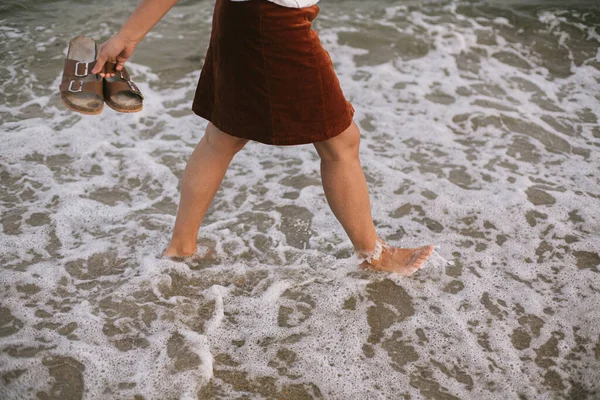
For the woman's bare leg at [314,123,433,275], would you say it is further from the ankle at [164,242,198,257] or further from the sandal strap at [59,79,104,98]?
the sandal strap at [59,79,104,98]

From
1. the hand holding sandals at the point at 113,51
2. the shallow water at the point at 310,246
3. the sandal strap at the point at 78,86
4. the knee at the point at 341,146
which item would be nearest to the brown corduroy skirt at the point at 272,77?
the knee at the point at 341,146

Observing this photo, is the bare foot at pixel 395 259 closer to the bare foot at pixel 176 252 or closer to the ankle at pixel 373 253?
the ankle at pixel 373 253

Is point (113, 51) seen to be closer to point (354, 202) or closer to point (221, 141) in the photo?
point (221, 141)

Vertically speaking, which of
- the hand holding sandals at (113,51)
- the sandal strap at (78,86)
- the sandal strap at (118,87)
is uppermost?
the hand holding sandals at (113,51)

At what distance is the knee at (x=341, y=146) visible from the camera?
7.79 ft

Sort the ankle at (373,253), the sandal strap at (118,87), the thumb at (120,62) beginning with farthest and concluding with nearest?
the ankle at (373,253)
the sandal strap at (118,87)
the thumb at (120,62)

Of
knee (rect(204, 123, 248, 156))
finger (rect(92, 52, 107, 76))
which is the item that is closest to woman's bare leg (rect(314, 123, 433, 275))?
knee (rect(204, 123, 248, 156))

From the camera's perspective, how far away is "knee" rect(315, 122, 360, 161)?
2.38m

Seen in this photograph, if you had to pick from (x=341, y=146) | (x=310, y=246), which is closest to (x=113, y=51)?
(x=341, y=146)

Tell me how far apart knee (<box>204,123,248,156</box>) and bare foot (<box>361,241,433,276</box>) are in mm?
785

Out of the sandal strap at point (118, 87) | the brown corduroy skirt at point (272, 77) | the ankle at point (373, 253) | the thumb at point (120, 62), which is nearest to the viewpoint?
the brown corduroy skirt at point (272, 77)

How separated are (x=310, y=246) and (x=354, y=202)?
556mm

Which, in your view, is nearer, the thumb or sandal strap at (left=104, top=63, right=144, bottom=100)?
the thumb

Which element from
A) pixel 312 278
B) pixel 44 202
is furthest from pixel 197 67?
pixel 312 278
